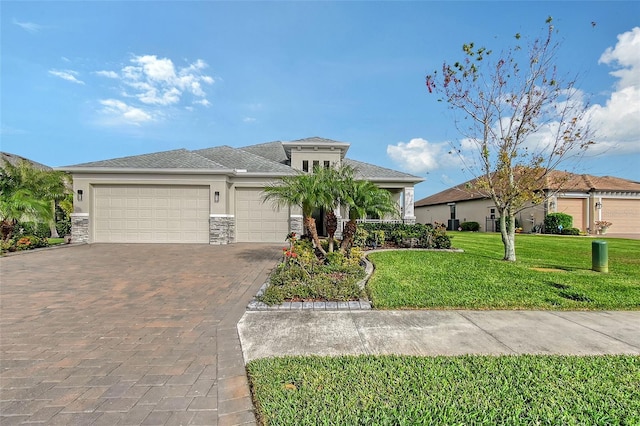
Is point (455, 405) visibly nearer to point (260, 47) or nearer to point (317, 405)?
point (317, 405)

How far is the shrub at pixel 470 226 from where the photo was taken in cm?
2819

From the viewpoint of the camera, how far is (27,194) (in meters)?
13.0

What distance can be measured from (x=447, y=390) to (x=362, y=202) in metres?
6.54

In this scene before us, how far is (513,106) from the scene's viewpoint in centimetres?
974

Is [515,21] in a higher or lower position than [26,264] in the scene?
higher

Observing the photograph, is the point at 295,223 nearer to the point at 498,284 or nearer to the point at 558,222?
the point at 498,284

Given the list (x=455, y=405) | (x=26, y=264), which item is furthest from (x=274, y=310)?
(x=26, y=264)

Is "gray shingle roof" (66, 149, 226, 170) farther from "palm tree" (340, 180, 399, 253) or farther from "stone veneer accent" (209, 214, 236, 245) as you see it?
"palm tree" (340, 180, 399, 253)

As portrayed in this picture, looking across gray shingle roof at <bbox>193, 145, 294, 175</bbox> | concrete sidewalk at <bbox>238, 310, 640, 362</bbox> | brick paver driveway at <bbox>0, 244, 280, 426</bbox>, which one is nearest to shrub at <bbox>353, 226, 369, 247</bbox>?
gray shingle roof at <bbox>193, 145, 294, 175</bbox>

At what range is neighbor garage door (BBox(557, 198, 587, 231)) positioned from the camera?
23633mm

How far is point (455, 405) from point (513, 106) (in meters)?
10.1

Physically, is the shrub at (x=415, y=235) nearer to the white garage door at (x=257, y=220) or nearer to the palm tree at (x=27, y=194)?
the white garage door at (x=257, y=220)

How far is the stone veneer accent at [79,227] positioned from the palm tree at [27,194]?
2.78 ft

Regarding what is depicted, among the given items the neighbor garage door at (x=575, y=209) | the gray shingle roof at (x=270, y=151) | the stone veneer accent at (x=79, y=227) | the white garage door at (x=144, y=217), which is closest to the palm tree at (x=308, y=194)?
the white garage door at (x=144, y=217)
